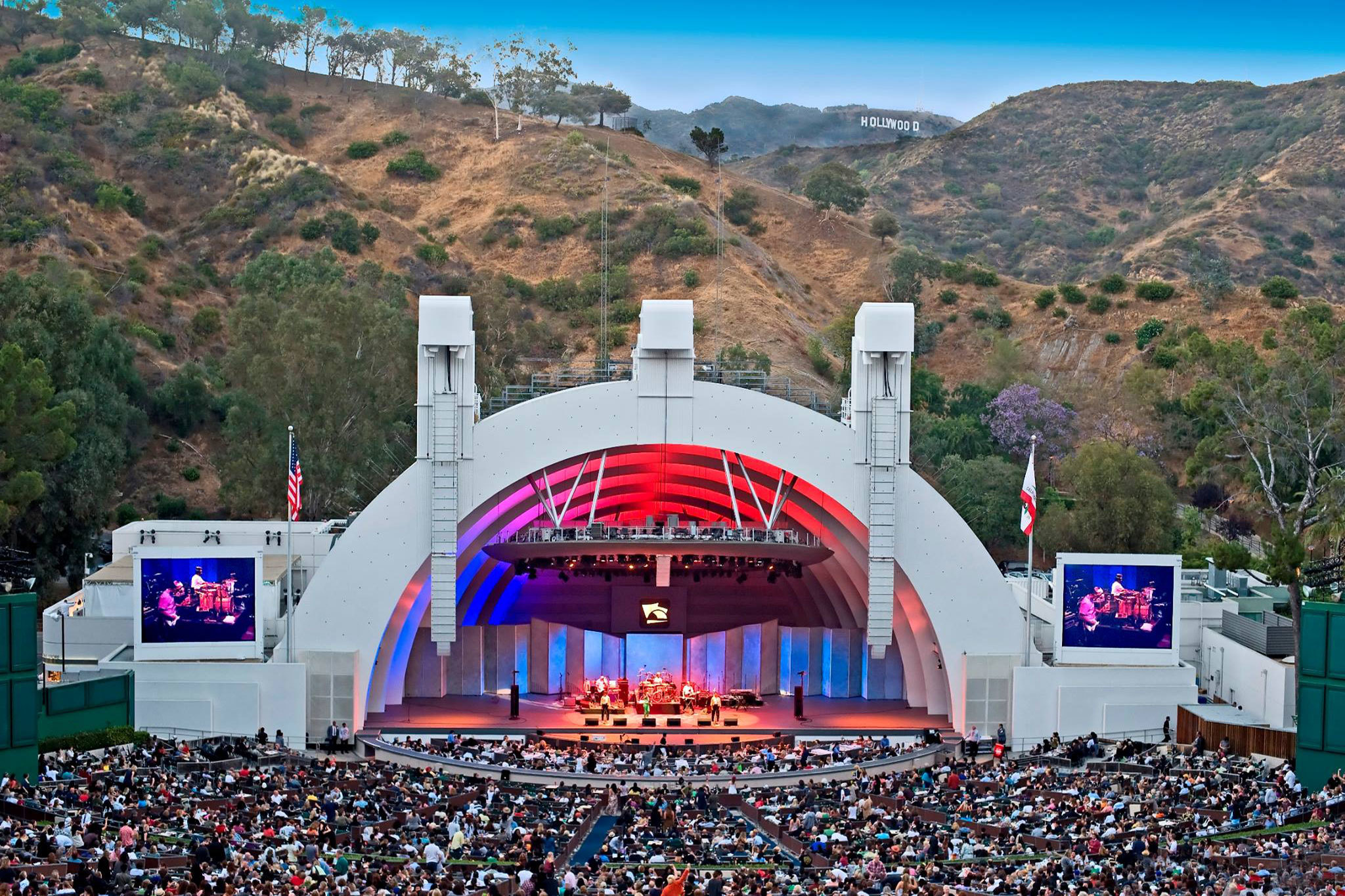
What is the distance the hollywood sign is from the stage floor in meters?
117

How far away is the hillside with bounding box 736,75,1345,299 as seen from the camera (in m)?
111

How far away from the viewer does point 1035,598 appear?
46781mm

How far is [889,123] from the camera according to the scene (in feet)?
540

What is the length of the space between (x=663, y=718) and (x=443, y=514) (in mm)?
8231

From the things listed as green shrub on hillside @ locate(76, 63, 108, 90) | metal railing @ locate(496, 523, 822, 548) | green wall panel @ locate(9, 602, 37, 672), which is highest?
green shrub on hillside @ locate(76, 63, 108, 90)

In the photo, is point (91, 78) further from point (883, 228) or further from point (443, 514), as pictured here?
point (443, 514)

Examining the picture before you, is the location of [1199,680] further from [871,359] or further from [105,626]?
[105,626]

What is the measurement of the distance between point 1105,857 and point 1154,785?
6190 millimetres

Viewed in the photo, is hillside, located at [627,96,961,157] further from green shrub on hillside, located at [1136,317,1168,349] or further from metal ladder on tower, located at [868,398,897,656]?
metal ladder on tower, located at [868,398,897,656]

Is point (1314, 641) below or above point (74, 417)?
below

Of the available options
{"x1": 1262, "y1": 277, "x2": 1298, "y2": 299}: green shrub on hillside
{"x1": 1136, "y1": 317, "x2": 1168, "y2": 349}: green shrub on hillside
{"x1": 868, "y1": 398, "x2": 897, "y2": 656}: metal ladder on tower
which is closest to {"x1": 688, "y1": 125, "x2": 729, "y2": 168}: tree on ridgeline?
{"x1": 1136, "y1": 317, "x2": 1168, "y2": 349}: green shrub on hillside

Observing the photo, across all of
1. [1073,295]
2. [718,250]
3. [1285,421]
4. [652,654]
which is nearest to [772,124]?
[1073,295]

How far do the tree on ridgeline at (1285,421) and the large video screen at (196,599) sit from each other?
36.8m

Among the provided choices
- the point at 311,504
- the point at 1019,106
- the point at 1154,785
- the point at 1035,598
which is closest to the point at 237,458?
the point at 311,504
